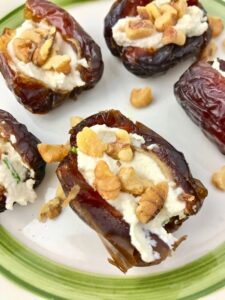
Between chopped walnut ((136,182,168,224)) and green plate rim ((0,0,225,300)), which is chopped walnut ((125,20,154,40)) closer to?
chopped walnut ((136,182,168,224))

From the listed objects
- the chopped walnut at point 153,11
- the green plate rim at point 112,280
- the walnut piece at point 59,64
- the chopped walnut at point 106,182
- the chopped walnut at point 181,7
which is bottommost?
the green plate rim at point 112,280

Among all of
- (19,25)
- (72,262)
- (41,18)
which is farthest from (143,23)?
(72,262)

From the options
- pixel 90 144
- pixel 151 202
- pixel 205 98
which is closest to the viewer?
pixel 151 202

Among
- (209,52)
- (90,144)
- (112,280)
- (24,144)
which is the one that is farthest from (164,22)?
(112,280)

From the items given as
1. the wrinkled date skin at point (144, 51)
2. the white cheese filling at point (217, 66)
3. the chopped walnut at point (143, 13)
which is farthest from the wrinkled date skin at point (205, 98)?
the chopped walnut at point (143, 13)

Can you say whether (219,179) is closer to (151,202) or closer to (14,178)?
(151,202)

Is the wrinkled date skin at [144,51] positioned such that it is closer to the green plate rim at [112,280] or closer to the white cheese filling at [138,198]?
the white cheese filling at [138,198]
